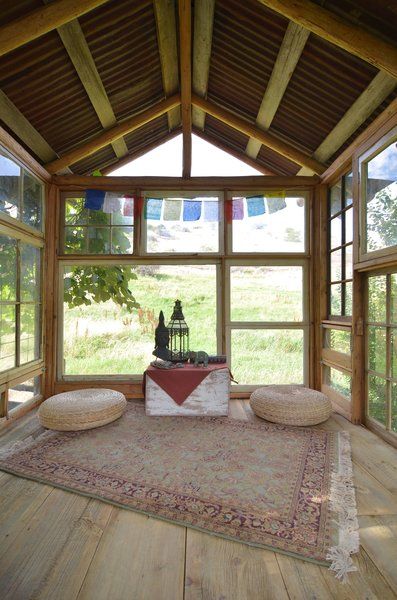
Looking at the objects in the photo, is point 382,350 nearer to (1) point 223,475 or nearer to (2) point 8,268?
(1) point 223,475

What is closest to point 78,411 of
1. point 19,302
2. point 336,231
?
point 19,302

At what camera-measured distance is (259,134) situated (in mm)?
3854

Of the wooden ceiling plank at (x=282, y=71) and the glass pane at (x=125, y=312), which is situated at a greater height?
the wooden ceiling plank at (x=282, y=71)

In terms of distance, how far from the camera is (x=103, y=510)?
1.78 metres

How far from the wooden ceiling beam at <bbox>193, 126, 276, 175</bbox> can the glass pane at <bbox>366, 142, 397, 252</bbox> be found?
5.55 ft

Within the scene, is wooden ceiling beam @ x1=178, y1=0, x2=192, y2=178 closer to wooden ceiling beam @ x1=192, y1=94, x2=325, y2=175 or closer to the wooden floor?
wooden ceiling beam @ x1=192, y1=94, x2=325, y2=175

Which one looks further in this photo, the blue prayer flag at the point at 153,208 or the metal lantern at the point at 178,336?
the blue prayer flag at the point at 153,208

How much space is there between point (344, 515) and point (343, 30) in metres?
3.06

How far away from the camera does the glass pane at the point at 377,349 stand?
290 cm

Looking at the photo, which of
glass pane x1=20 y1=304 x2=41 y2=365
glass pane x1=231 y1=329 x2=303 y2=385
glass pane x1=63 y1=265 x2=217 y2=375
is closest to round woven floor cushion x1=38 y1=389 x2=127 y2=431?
glass pane x1=20 y1=304 x2=41 y2=365

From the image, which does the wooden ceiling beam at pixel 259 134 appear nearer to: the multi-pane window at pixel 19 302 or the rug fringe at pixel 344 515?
Answer: the multi-pane window at pixel 19 302

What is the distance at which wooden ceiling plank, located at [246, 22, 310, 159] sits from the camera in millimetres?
2713

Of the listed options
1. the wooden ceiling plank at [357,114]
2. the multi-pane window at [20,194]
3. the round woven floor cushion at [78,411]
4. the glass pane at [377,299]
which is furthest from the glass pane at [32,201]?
the glass pane at [377,299]

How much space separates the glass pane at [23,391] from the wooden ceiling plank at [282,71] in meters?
3.89
